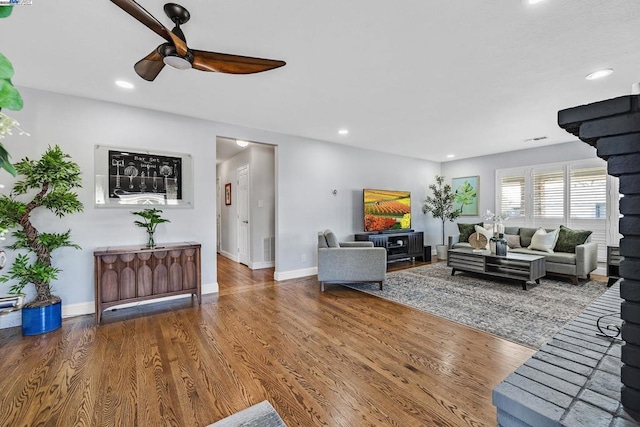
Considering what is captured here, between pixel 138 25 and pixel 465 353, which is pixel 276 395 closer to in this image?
pixel 465 353

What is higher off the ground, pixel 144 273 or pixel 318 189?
pixel 318 189

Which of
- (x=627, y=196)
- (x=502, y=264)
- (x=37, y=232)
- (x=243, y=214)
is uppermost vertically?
(x=627, y=196)

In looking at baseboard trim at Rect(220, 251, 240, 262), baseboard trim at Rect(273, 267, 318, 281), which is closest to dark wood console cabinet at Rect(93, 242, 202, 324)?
baseboard trim at Rect(273, 267, 318, 281)

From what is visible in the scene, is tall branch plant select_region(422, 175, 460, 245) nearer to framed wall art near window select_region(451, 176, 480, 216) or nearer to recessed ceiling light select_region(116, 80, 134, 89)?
framed wall art near window select_region(451, 176, 480, 216)

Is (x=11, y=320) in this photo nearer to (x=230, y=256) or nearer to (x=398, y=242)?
(x=230, y=256)

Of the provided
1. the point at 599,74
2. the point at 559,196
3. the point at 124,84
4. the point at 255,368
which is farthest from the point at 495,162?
the point at 124,84

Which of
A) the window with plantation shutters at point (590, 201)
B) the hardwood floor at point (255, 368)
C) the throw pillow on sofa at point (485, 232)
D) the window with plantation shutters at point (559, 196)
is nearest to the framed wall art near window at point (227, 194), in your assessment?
the hardwood floor at point (255, 368)

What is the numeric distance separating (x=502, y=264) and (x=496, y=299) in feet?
3.17

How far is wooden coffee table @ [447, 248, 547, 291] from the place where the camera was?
4066mm

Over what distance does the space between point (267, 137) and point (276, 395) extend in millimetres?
3655

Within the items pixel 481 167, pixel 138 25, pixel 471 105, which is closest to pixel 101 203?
pixel 138 25

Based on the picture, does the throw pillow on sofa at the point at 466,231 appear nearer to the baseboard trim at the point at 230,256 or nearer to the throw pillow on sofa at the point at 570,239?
the throw pillow on sofa at the point at 570,239

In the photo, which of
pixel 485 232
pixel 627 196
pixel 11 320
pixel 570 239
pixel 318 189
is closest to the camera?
pixel 627 196

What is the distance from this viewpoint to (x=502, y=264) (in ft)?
14.3
